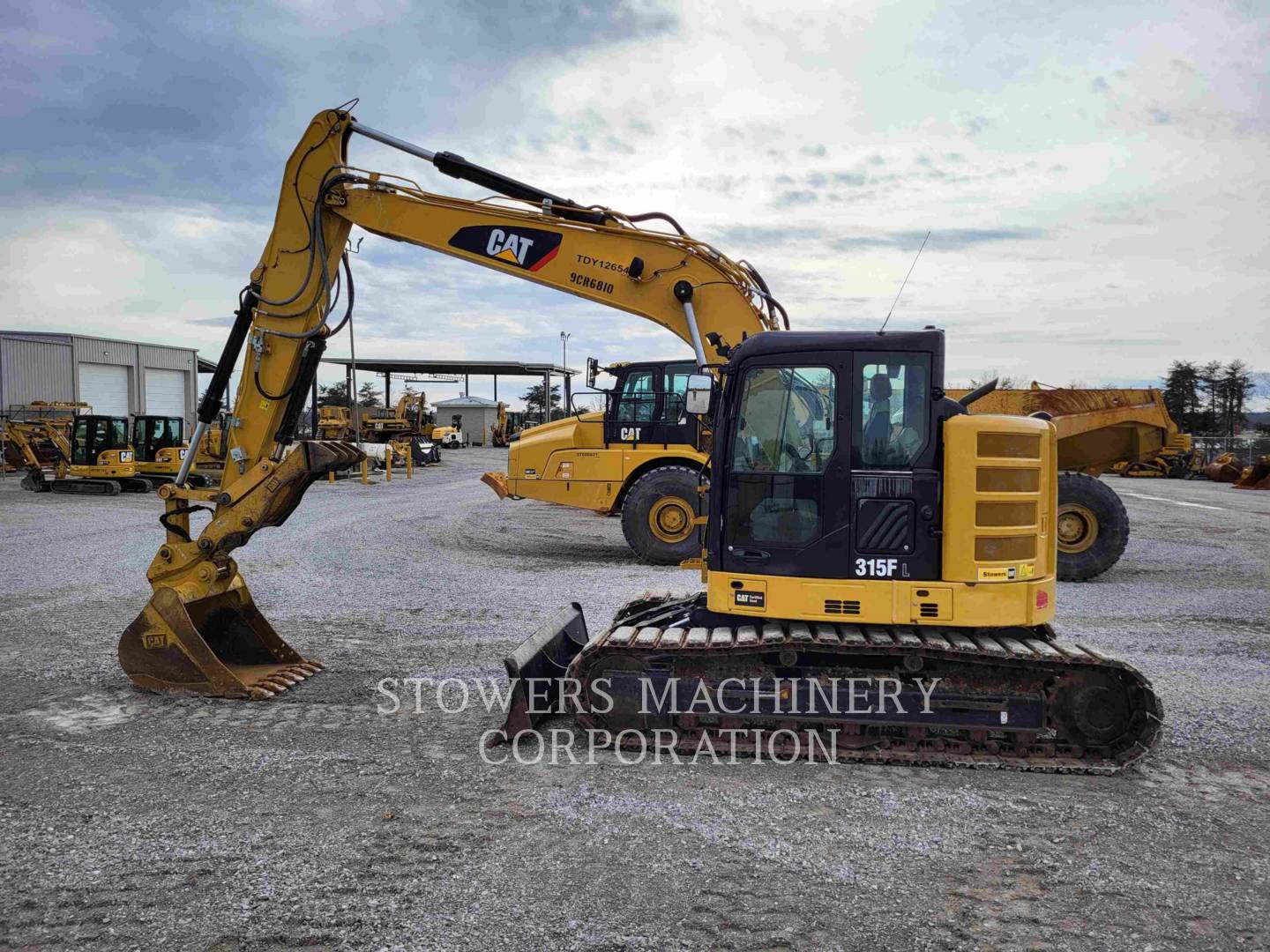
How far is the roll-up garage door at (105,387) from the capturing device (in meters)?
43.3

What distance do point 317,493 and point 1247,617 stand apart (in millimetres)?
21678

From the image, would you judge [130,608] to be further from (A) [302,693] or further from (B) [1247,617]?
(B) [1247,617]

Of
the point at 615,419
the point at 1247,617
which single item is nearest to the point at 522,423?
the point at 615,419

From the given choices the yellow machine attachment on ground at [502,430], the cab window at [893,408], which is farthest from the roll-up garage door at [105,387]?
the cab window at [893,408]

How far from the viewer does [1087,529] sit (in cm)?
1173

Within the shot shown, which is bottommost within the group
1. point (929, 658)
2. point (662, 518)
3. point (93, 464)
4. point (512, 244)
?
point (929, 658)

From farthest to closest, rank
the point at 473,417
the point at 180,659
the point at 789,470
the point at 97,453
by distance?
the point at 473,417
the point at 97,453
the point at 180,659
the point at 789,470

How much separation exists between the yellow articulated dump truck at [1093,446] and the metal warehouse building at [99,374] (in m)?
37.2

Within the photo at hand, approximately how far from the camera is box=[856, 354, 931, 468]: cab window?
5.45 m

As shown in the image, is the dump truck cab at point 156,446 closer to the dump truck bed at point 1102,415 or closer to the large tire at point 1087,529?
the dump truck bed at point 1102,415

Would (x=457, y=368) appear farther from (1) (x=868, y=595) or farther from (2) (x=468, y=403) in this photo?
(1) (x=868, y=595)

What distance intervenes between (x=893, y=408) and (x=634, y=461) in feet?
26.0

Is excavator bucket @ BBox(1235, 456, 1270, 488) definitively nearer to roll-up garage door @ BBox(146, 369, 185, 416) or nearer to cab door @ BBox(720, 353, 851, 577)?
cab door @ BBox(720, 353, 851, 577)

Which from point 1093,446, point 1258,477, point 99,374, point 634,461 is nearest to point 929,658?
point 634,461
